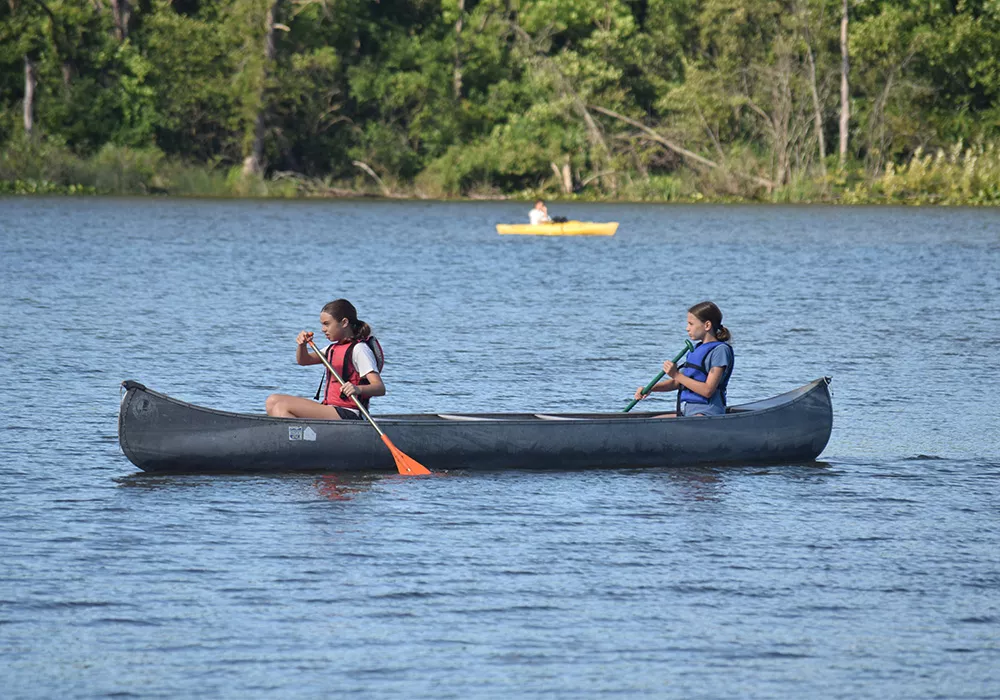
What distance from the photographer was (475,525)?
10.0m

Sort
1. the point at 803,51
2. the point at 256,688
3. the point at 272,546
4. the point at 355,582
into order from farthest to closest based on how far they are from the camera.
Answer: the point at 803,51 → the point at 272,546 → the point at 355,582 → the point at 256,688

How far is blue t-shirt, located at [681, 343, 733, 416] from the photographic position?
11695mm

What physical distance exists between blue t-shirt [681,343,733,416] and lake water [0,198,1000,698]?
18.3 inches

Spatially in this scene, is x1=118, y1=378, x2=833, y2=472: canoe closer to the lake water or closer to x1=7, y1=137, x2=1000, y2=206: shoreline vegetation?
the lake water

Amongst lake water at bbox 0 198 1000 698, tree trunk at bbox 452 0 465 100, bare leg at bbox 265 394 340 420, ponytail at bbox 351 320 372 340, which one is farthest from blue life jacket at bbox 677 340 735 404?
tree trunk at bbox 452 0 465 100

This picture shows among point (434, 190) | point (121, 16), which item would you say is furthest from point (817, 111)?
point (121, 16)

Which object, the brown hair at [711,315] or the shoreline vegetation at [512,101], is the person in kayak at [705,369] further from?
the shoreline vegetation at [512,101]

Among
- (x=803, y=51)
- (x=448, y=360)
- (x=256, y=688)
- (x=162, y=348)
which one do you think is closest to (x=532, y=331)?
(x=448, y=360)

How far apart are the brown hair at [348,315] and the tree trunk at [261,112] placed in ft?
166

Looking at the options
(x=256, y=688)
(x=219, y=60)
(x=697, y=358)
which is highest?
(x=219, y=60)

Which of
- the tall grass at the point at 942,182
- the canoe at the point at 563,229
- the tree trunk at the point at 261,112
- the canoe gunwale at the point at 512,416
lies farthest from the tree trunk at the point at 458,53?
the canoe gunwale at the point at 512,416

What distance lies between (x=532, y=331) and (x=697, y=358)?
9.78 meters

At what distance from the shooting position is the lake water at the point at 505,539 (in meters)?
7.36

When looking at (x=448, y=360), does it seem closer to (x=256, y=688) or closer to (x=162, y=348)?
(x=162, y=348)
